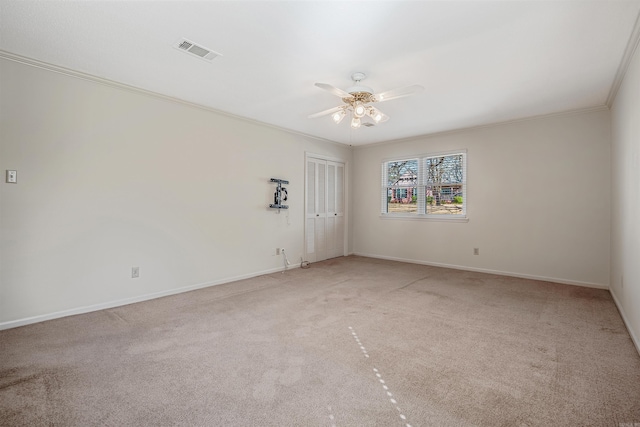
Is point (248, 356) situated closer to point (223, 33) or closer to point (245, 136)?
point (223, 33)

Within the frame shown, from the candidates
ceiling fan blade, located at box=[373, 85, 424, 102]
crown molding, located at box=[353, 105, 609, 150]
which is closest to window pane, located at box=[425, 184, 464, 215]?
crown molding, located at box=[353, 105, 609, 150]

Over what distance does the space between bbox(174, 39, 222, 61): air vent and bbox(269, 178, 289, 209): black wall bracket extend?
100 inches

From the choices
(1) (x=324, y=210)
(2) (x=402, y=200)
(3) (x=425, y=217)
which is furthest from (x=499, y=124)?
(1) (x=324, y=210)

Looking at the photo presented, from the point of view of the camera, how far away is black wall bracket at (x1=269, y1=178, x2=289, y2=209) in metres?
5.20

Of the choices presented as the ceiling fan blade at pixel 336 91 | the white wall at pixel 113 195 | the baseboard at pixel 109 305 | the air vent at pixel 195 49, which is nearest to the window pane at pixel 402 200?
the white wall at pixel 113 195

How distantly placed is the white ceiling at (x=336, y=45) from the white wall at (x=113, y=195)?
1.20ft

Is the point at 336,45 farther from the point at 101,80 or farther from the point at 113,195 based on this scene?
the point at 113,195

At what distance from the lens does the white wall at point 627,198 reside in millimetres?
2545

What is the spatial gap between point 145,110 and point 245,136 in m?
1.46

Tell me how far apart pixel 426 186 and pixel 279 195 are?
2.88 meters

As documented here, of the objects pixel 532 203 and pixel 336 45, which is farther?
pixel 532 203

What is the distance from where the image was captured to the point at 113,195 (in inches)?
136

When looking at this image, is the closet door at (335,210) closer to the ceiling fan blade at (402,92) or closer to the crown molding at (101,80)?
the crown molding at (101,80)

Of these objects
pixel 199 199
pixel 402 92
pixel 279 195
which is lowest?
pixel 199 199
